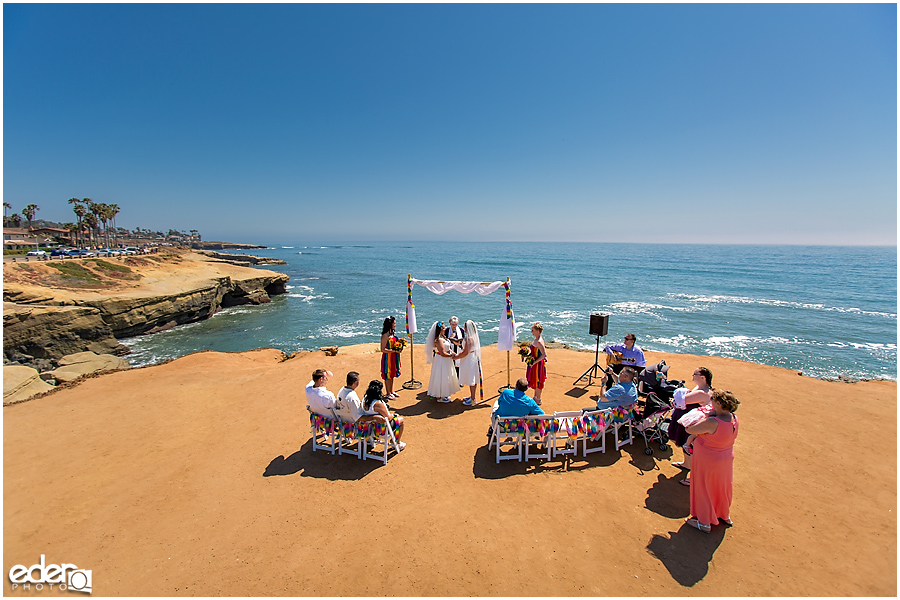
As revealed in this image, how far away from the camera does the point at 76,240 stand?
6888cm

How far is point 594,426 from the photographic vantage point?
20.0 ft

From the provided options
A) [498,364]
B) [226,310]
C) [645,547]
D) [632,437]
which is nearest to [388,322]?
[498,364]

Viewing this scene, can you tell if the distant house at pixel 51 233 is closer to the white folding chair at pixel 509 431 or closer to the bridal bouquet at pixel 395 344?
the bridal bouquet at pixel 395 344

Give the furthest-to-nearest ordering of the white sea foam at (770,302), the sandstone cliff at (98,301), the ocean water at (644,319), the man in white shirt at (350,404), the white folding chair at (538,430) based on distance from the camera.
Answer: the white sea foam at (770,302) → the ocean water at (644,319) → the sandstone cliff at (98,301) → the white folding chair at (538,430) → the man in white shirt at (350,404)

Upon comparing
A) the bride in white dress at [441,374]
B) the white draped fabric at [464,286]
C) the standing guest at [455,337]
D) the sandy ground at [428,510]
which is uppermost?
the white draped fabric at [464,286]

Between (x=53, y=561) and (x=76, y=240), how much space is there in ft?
313

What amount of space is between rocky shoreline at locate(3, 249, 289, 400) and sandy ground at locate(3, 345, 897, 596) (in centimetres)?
1286

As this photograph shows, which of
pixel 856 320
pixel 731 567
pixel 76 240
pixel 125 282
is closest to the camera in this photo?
pixel 731 567

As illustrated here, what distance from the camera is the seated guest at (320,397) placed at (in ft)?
19.3

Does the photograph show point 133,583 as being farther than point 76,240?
No

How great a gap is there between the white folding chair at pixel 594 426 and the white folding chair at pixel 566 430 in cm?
12

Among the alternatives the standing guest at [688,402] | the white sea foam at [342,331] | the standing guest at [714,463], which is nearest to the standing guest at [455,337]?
the standing guest at [688,402]

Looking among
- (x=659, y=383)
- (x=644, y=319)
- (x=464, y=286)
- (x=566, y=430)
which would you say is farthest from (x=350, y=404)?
(x=644, y=319)

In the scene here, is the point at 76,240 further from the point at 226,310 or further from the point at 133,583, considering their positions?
the point at 133,583
